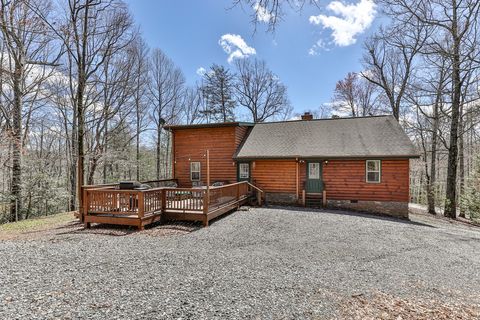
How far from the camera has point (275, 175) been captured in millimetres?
13328

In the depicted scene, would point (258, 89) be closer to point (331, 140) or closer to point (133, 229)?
point (331, 140)

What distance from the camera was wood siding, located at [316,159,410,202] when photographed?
11.6 metres

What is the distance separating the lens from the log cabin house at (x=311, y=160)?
38.5 feet

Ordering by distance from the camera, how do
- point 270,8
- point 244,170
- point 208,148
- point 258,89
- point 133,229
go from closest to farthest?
point 270,8 → point 133,229 → point 244,170 → point 208,148 → point 258,89

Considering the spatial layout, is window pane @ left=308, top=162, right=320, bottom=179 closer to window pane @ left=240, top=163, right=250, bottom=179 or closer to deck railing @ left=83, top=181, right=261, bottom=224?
window pane @ left=240, top=163, right=250, bottom=179

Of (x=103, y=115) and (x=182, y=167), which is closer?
(x=182, y=167)

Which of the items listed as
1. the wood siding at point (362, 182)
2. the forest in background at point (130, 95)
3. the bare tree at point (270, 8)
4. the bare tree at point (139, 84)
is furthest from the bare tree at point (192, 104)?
→ the bare tree at point (270, 8)

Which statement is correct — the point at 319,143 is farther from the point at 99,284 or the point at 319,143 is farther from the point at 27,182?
the point at 27,182

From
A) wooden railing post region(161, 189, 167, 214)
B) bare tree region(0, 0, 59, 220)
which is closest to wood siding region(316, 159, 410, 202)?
wooden railing post region(161, 189, 167, 214)

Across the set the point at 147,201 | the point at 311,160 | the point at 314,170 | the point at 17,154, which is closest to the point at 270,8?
the point at 147,201

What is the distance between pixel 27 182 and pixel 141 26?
11386 millimetres

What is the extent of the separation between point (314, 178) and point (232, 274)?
366 inches

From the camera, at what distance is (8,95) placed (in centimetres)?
1402

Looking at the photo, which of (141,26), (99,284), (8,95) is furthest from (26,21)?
(99,284)
